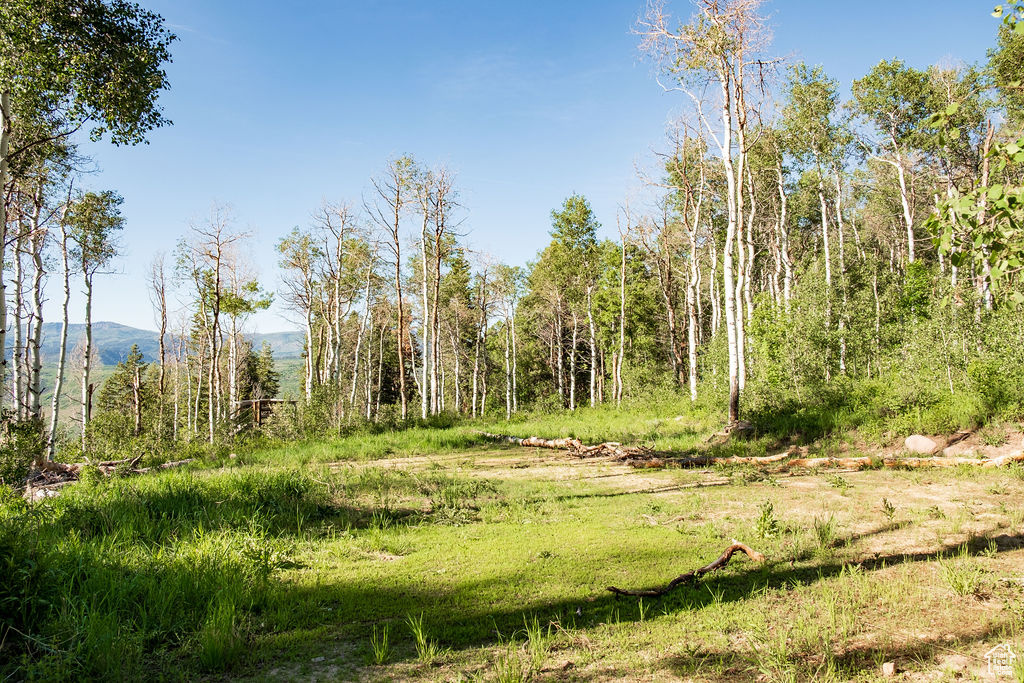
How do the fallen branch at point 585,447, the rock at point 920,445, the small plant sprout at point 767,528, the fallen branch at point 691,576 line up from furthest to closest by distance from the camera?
the fallen branch at point 585,447, the rock at point 920,445, the small plant sprout at point 767,528, the fallen branch at point 691,576

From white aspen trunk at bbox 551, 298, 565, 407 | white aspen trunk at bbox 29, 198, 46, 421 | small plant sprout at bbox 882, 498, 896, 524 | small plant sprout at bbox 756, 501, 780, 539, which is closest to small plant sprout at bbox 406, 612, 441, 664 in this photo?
small plant sprout at bbox 756, 501, 780, 539

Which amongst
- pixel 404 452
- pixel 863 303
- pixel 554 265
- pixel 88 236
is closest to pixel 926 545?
pixel 404 452

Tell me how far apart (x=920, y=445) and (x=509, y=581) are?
9.90m

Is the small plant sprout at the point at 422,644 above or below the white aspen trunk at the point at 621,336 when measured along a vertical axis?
below

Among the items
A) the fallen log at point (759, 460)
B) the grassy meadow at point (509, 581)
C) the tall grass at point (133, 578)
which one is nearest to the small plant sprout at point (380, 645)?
the grassy meadow at point (509, 581)

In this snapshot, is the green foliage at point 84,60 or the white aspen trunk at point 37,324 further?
the white aspen trunk at point 37,324

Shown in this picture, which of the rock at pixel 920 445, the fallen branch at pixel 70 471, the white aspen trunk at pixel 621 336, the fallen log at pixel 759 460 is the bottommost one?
the fallen branch at pixel 70 471

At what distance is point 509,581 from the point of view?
4734 mm

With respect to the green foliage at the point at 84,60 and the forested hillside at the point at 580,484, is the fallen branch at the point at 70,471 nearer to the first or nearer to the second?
the forested hillside at the point at 580,484

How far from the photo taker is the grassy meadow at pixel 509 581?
132 inches

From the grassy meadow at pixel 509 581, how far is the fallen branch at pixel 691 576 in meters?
0.07

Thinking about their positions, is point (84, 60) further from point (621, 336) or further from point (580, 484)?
point (621, 336)

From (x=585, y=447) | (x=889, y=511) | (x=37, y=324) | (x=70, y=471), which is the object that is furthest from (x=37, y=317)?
(x=889, y=511)

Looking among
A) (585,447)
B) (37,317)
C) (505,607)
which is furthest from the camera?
(37,317)
